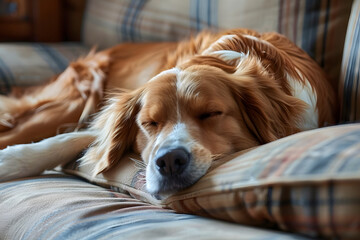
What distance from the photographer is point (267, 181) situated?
0.93 m

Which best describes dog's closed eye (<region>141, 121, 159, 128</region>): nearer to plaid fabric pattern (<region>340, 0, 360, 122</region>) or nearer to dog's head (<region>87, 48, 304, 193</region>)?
dog's head (<region>87, 48, 304, 193</region>)

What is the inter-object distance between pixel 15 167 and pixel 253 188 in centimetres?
102

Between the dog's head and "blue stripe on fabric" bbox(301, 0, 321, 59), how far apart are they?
41 centimetres

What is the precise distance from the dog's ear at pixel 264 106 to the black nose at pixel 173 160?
33cm

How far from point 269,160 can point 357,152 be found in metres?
0.17

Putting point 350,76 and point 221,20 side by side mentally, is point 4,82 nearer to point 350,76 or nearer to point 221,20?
point 221,20

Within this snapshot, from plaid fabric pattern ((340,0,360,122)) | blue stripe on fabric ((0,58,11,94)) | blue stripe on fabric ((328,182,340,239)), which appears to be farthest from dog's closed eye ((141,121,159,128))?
blue stripe on fabric ((0,58,11,94))

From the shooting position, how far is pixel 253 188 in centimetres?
96

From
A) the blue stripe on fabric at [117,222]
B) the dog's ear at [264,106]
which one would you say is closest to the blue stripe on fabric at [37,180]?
the blue stripe on fabric at [117,222]

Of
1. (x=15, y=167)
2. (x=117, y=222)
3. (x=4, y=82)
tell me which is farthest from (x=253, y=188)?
(x=4, y=82)

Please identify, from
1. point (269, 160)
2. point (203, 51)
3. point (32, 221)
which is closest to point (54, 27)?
point (203, 51)

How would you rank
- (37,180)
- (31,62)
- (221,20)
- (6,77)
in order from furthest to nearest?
(31,62), (6,77), (221,20), (37,180)

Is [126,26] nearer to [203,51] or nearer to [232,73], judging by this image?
[203,51]

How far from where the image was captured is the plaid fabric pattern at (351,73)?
1.65 meters
